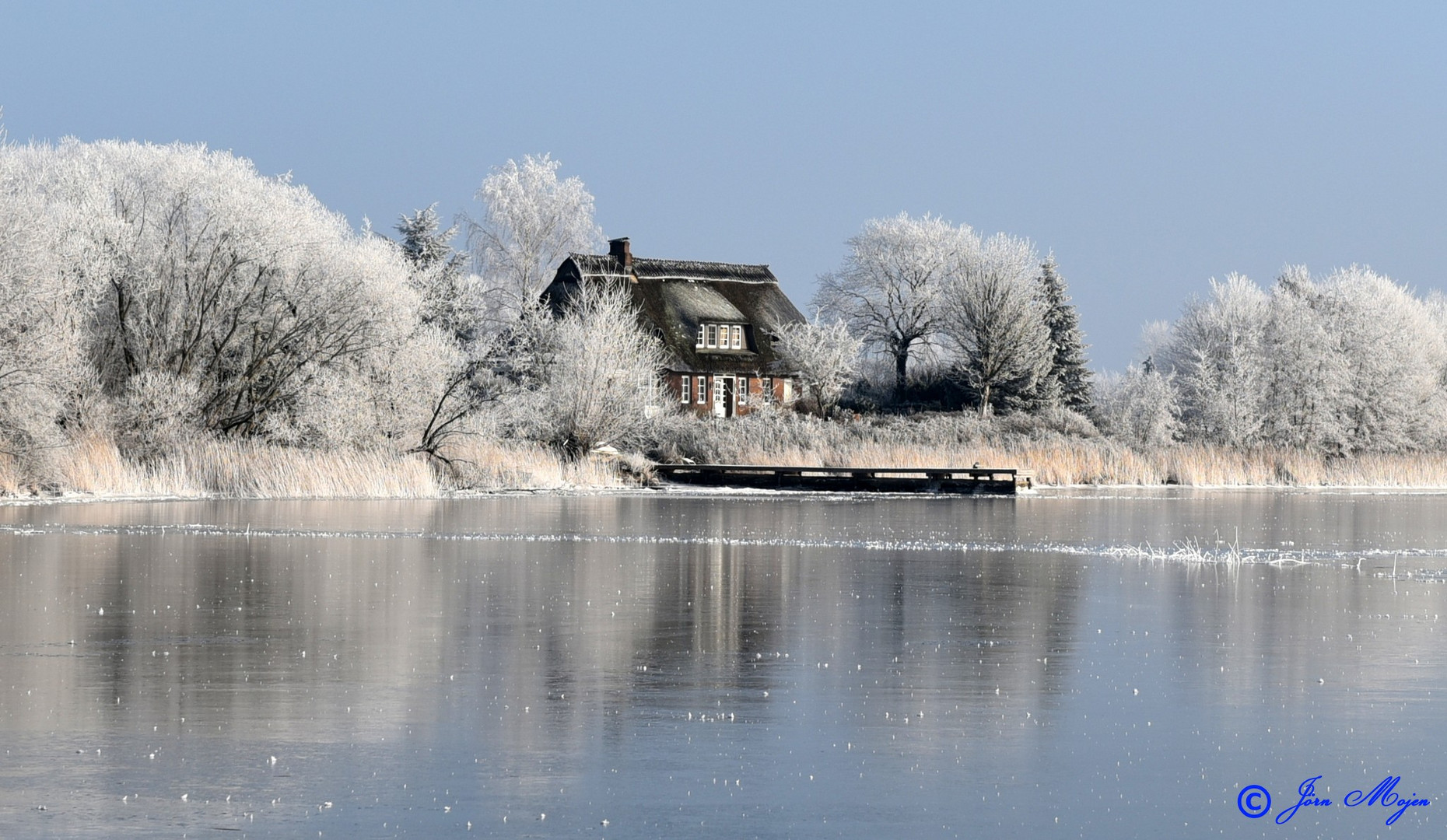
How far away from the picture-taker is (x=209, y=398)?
42344mm

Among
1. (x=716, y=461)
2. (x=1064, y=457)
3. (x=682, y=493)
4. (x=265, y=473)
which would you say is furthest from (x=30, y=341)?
(x=1064, y=457)

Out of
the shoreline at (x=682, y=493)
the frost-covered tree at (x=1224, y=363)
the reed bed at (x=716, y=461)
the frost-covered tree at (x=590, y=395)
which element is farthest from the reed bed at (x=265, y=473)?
the frost-covered tree at (x=1224, y=363)

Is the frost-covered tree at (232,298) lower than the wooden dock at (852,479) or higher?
higher

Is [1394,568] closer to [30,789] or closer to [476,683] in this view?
[476,683]

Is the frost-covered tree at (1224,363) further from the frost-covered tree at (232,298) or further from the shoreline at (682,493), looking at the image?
the frost-covered tree at (232,298)

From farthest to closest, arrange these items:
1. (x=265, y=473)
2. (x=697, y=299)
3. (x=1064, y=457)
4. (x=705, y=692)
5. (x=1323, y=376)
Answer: (x=697, y=299) → (x=1323, y=376) → (x=1064, y=457) → (x=265, y=473) → (x=705, y=692)

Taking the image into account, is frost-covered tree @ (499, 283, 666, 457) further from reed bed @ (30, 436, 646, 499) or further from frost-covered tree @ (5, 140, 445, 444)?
frost-covered tree @ (5, 140, 445, 444)

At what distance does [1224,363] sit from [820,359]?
1775cm

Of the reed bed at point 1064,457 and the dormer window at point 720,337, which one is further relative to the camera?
the dormer window at point 720,337

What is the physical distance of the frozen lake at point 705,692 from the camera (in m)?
7.73

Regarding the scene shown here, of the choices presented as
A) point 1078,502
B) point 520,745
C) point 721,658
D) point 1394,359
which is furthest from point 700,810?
point 1394,359

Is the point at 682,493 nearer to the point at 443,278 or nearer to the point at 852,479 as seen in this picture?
the point at 852,479

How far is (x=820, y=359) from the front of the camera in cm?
7556

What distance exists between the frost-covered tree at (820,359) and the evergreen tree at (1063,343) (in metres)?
8.99
